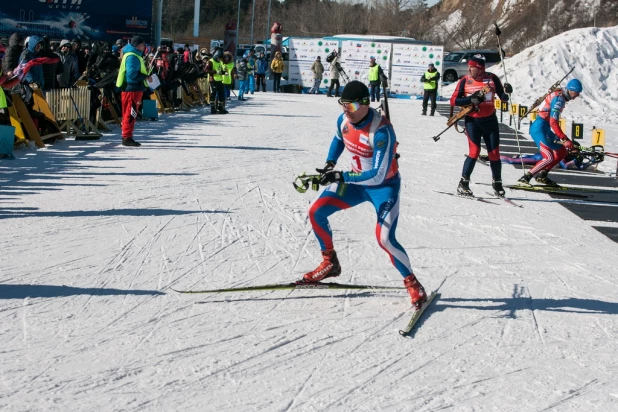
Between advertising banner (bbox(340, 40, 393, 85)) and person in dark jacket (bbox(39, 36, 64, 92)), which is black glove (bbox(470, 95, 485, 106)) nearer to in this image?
person in dark jacket (bbox(39, 36, 64, 92))

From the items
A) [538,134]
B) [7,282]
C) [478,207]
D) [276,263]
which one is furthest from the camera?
[538,134]

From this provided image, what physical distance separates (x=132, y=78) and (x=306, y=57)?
24.2m

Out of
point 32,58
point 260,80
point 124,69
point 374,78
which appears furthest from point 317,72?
point 32,58

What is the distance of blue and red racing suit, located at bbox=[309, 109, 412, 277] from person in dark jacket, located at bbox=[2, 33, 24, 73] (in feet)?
29.7

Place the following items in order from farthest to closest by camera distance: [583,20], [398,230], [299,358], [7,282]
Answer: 1. [583,20]
2. [398,230]
3. [7,282]
4. [299,358]

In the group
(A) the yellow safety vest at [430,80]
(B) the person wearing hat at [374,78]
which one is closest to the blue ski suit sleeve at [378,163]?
(A) the yellow safety vest at [430,80]

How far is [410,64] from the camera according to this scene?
122 ft

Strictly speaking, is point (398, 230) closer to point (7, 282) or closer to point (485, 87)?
point (485, 87)

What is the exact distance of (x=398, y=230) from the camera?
875 centimetres

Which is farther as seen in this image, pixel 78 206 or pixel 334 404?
pixel 78 206

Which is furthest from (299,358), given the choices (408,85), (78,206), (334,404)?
(408,85)

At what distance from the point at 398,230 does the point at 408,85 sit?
96.8ft

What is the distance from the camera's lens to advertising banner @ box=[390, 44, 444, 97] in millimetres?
36688

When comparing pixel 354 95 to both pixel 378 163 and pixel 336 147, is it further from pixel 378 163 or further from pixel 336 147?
pixel 336 147
